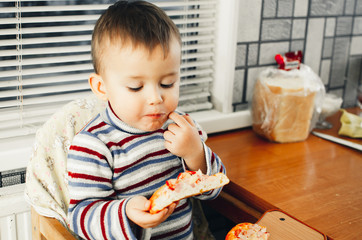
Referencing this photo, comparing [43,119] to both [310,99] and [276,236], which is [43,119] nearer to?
[276,236]

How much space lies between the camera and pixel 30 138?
4.77 ft

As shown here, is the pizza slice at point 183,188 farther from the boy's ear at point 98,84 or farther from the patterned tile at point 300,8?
the patterned tile at point 300,8

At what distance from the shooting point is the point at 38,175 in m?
1.22

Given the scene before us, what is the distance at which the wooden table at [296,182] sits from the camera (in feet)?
3.92

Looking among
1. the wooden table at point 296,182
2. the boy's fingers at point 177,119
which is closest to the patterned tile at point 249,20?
the wooden table at point 296,182

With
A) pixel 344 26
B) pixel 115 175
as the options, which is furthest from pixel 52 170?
pixel 344 26

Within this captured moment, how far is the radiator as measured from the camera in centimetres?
134

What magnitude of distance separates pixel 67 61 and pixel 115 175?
1.86 ft

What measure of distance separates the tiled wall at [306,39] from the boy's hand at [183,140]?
2.35ft

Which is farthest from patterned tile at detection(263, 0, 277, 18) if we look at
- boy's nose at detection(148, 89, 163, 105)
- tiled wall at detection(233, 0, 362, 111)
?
boy's nose at detection(148, 89, 163, 105)

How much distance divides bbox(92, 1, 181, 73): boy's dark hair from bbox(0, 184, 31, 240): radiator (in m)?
0.60

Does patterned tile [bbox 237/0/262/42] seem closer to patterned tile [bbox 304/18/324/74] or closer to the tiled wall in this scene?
the tiled wall

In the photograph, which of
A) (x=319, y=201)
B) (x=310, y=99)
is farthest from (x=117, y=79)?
(x=310, y=99)

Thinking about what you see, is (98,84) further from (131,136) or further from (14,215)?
(14,215)
